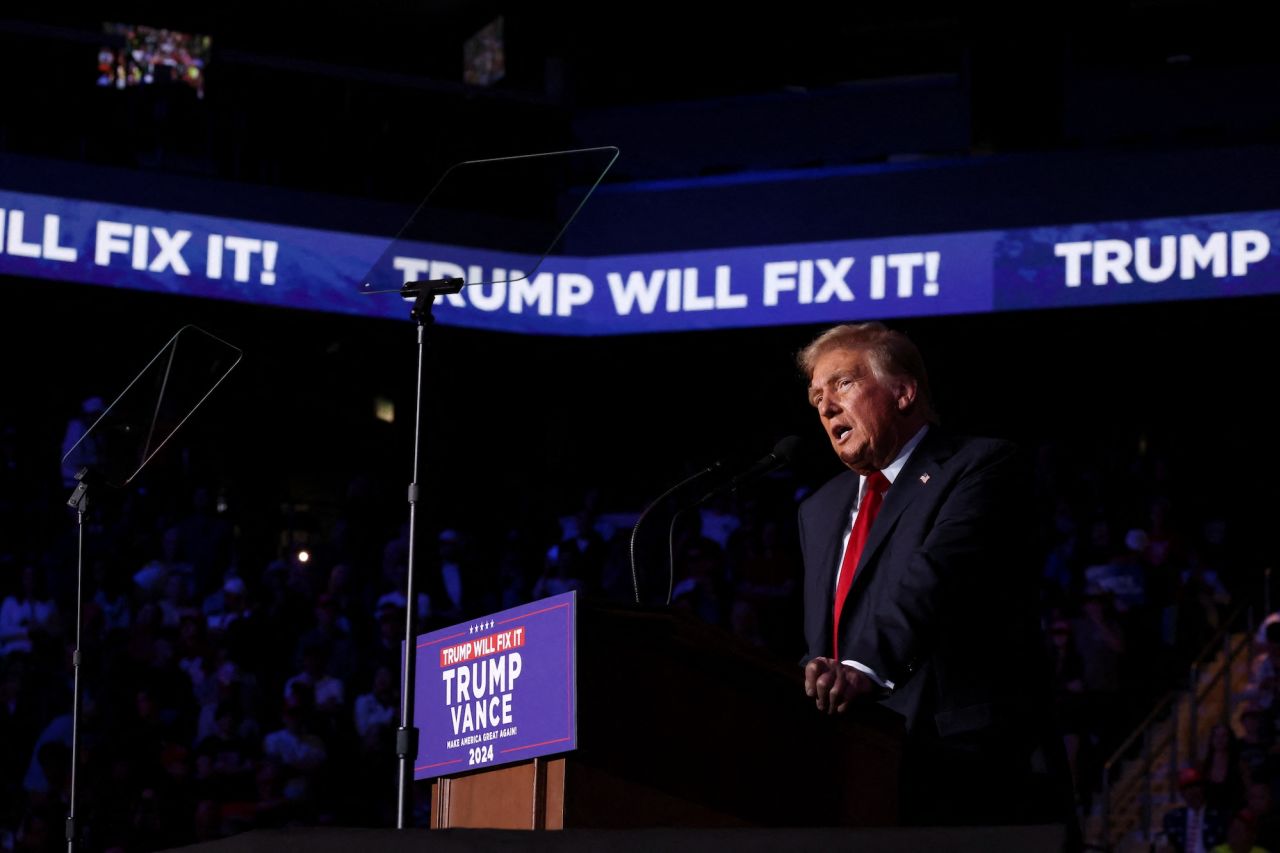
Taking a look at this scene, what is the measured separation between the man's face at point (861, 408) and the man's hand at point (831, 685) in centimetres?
58

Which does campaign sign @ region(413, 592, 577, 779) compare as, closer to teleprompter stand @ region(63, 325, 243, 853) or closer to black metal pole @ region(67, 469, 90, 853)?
black metal pole @ region(67, 469, 90, 853)

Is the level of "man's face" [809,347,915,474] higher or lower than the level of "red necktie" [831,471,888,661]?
higher

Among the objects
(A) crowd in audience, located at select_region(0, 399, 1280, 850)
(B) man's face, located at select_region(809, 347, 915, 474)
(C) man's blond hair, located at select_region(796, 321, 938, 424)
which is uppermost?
(C) man's blond hair, located at select_region(796, 321, 938, 424)

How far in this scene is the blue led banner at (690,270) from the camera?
1177 cm

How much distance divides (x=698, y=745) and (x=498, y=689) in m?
0.36

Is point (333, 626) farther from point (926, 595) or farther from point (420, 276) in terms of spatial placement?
point (926, 595)

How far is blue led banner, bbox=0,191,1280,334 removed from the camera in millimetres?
11766

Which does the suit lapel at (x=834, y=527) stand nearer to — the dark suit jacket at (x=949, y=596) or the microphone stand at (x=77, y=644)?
the dark suit jacket at (x=949, y=596)

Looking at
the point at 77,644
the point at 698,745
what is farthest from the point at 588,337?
the point at 698,745

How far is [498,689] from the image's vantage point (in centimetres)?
283

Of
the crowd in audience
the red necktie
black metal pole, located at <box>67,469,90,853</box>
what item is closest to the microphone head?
the red necktie

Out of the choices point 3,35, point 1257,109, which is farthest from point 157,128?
point 1257,109

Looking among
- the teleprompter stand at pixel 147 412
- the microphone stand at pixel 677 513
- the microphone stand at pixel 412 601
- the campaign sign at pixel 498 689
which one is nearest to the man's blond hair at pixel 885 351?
the microphone stand at pixel 677 513

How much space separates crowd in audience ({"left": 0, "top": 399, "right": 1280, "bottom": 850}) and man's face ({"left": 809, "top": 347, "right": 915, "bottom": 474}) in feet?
14.2
